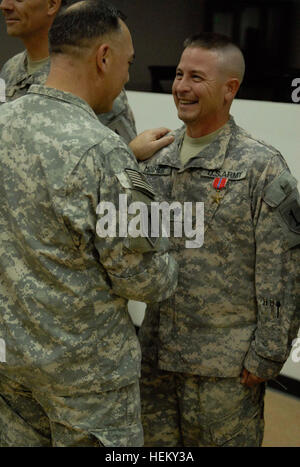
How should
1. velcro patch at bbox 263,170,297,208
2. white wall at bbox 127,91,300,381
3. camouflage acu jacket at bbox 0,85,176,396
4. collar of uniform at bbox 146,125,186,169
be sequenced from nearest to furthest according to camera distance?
camouflage acu jacket at bbox 0,85,176,396 < velcro patch at bbox 263,170,297,208 < collar of uniform at bbox 146,125,186,169 < white wall at bbox 127,91,300,381

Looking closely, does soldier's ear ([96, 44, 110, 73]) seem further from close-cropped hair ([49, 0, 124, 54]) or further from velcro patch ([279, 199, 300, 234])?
velcro patch ([279, 199, 300, 234])

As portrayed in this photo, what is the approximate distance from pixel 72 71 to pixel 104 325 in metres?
0.68

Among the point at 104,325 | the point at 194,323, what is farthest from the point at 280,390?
the point at 104,325

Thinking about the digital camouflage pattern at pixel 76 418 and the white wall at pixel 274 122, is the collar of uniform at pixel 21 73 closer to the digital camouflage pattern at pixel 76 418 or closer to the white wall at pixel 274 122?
the white wall at pixel 274 122

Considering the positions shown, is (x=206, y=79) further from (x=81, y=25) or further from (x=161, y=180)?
(x=81, y=25)

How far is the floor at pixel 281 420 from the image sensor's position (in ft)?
9.09

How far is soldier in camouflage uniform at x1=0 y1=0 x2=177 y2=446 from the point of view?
1.59 metres

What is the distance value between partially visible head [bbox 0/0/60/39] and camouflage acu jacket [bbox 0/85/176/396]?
892 millimetres

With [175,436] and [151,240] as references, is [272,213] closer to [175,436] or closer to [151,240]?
[151,240]

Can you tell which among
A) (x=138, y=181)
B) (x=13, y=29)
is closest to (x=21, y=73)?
(x=13, y=29)

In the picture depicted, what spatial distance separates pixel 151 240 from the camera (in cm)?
165

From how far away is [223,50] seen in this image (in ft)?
6.63

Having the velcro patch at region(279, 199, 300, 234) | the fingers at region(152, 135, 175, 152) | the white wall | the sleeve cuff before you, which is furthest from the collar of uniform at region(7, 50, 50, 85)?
the sleeve cuff

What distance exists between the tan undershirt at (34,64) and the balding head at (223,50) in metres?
0.74
